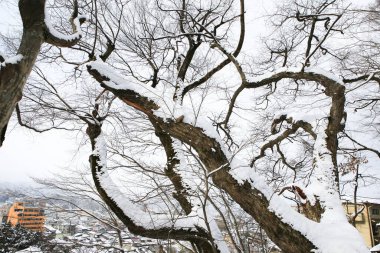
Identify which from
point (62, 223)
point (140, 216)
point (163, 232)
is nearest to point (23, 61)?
point (140, 216)

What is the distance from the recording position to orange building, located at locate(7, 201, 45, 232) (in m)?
4.03

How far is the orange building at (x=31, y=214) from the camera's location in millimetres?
4030

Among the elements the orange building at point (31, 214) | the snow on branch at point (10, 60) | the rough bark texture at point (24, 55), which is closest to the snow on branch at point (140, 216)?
the orange building at point (31, 214)

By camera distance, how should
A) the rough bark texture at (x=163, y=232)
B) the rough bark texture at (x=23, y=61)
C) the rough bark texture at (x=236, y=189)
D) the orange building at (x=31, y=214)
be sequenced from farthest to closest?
1. the orange building at (x=31, y=214)
2. the rough bark texture at (x=163, y=232)
3. the rough bark texture at (x=236, y=189)
4. the rough bark texture at (x=23, y=61)

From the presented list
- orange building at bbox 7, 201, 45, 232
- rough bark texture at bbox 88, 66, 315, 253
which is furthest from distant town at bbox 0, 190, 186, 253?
rough bark texture at bbox 88, 66, 315, 253

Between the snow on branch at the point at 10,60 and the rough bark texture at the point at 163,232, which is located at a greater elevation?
the snow on branch at the point at 10,60

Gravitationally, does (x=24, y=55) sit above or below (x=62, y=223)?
above

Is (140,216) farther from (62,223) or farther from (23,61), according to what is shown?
(23,61)

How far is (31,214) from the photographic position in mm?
4117

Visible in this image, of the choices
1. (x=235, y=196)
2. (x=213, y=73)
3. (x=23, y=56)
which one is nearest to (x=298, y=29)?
(x=213, y=73)

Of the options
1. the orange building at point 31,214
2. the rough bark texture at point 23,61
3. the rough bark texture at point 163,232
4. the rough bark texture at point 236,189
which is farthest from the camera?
the orange building at point 31,214

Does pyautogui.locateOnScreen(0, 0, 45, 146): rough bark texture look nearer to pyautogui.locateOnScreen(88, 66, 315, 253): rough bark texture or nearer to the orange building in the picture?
pyautogui.locateOnScreen(88, 66, 315, 253): rough bark texture

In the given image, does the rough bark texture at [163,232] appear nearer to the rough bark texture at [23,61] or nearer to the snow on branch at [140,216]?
the snow on branch at [140,216]

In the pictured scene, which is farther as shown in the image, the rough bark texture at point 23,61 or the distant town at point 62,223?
the distant town at point 62,223
